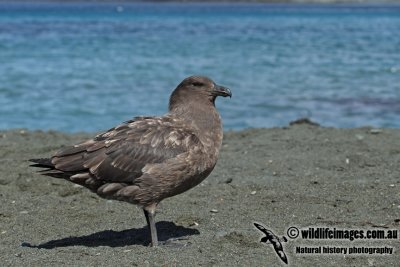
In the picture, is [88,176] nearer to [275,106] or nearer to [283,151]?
[283,151]

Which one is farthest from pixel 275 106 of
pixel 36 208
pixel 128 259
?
pixel 128 259

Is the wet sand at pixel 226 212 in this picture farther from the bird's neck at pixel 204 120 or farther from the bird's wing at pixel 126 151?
the bird's neck at pixel 204 120

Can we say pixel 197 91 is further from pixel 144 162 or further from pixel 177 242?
pixel 177 242

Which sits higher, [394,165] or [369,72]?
[394,165]

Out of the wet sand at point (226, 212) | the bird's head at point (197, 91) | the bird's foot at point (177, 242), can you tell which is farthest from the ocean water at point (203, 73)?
the bird's foot at point (177, 242)

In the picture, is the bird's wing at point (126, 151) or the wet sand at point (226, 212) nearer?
the wet sand at point (226, 212)

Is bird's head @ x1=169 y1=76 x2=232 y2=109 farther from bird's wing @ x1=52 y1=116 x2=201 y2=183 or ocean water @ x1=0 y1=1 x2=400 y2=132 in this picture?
ocean water @ x1=0 y1=1 x2=400 y2=132

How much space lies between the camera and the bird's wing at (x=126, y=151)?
5816mm

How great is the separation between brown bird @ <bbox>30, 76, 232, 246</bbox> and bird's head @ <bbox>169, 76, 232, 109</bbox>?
13.1 inches

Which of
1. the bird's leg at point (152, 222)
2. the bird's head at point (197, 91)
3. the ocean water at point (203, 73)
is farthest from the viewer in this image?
the ocean water at point (203, 73)

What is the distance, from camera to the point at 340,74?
22594 millimetres

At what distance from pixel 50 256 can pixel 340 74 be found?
18189mm

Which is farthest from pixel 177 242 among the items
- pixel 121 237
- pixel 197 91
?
pixel 197 91

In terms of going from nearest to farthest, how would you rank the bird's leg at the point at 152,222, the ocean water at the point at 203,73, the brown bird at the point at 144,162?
the brown bird at the point at 144,162, the bird's leg at the point at 152,222, the ocean water at the point at 203,73
